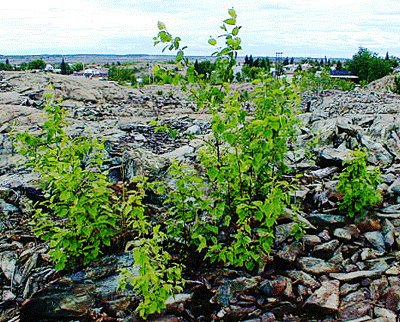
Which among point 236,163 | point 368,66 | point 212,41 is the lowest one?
point 236,163

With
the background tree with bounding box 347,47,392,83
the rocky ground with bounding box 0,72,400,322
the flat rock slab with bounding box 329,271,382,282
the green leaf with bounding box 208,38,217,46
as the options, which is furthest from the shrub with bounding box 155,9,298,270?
the background tree with bounding box 347,47,392,83

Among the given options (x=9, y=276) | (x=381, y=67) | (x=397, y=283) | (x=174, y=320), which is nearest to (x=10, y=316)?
(x=9, y=276)

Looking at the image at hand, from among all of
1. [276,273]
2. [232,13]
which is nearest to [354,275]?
[276,273]

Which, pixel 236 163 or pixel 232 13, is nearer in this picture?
pixel 232 13

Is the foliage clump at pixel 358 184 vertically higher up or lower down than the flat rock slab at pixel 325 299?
higher up

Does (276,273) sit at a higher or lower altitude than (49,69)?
lower

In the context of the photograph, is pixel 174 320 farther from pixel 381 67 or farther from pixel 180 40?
pixel 381 67

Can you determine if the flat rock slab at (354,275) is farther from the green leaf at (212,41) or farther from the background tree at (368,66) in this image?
the background tree at (368,66)

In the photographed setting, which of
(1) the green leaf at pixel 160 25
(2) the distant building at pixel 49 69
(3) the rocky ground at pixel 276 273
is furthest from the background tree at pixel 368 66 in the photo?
(1) the green leaf at pixel 160 25

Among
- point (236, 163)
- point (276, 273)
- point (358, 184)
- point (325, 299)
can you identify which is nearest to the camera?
point (325, 299)

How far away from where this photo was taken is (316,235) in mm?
4473

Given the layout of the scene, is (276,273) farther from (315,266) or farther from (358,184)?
(358,184)

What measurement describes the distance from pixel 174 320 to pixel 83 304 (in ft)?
2.77

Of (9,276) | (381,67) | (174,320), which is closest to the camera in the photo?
(174,320)
